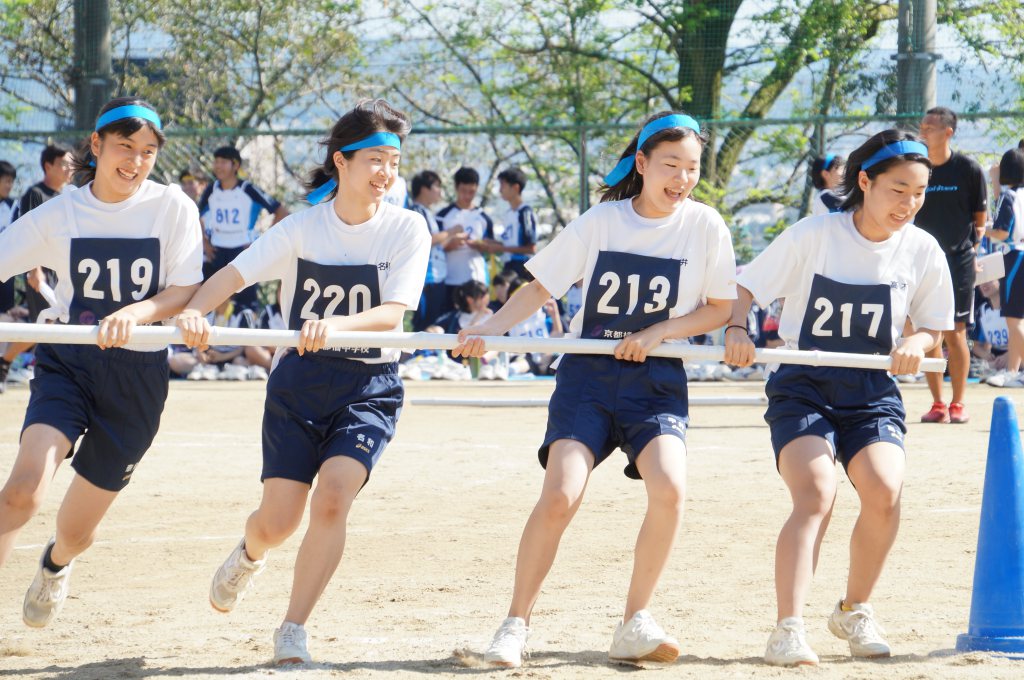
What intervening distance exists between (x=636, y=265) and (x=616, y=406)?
0.51 m

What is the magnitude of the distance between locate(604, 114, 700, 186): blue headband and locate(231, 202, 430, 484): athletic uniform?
0.75 meters

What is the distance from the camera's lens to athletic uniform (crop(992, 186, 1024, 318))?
11.0m

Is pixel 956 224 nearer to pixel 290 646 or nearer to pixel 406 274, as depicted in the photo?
pixel 406 274

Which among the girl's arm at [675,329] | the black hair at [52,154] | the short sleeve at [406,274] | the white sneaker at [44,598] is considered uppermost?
the black hair at [52,154]

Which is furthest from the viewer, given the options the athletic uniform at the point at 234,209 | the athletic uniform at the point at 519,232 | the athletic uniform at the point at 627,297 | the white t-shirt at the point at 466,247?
the athletic uniform at the point at 519,232

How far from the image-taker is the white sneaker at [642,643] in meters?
4.36

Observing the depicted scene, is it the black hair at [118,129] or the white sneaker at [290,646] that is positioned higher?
the black hair at [118,129]

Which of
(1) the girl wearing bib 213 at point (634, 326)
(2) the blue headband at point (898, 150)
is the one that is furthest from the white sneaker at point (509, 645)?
(2) the blue headband at point (898, 150)

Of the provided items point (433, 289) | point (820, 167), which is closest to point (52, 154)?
point (433, 289)

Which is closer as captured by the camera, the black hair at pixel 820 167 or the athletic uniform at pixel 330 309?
the athletic uniform at pixel 330 309

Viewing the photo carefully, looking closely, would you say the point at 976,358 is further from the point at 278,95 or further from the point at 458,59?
the point at 278,95

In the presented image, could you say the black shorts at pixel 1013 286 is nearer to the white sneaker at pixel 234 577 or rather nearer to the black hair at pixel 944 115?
the black hair at pixel 944 115

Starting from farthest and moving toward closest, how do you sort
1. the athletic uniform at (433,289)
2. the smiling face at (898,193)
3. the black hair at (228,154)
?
the athletic uniform at (433,289) < the black hair at (228,154) < the smiling face at (898,193)

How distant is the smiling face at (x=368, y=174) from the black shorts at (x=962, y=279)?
5927 mm
